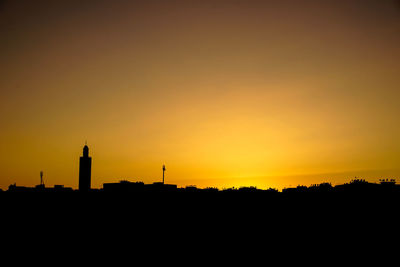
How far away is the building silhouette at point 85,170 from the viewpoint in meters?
57.5

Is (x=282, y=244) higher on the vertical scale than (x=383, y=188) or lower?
lower

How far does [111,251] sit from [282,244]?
14328 millimetres

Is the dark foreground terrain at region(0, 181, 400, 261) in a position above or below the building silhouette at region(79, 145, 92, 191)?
below

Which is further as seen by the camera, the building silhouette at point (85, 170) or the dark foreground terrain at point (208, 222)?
the building silhouette at point (85, 170)

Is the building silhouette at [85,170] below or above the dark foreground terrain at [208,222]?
above

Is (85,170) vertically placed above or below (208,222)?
above

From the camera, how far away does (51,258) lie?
97.7ft

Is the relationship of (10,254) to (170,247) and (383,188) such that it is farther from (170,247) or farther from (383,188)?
(383,188)

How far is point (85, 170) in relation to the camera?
5878 centimetres

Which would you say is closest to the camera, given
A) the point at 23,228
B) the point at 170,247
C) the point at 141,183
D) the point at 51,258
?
the point at 51,258

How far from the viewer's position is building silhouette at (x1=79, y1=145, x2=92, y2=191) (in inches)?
2265

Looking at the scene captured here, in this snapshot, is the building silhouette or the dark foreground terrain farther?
the building silhouette

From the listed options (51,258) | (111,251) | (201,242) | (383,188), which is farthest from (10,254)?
(383,188)

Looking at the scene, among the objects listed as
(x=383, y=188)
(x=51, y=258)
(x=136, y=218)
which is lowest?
(x=51, y=258)
